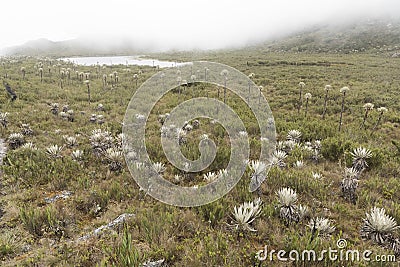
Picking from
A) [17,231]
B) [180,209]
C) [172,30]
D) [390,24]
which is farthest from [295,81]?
[172,30]

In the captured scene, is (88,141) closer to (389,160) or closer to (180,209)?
(180,209)

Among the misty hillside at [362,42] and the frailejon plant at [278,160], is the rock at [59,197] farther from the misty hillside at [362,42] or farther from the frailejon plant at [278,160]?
the misty hillside at [362,42]

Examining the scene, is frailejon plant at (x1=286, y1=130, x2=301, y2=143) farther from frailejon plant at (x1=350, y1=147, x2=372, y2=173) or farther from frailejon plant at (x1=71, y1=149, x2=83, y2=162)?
frailejon plant at (x1=71, y1=149, x2=83, y2=162)

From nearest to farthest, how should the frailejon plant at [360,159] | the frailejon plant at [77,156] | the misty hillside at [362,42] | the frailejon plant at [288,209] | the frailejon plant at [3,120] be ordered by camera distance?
1. the frailejon plant at [288,209]
2. the frailejon plant at [360,159]
3. the frailejon plant at [77,156]
4. the frailejon plant at [3,120]
5. the misty hillside at [362,42]

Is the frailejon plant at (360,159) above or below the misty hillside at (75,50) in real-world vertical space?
below

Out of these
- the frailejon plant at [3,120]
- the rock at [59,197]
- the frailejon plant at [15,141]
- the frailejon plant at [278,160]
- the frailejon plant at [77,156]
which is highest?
the frailejon plant at [3,120]

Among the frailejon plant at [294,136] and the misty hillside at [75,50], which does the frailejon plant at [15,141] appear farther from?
the misty hillside at [75,50]

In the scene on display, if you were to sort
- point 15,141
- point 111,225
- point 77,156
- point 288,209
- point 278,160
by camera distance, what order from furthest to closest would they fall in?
point 15,141 < point 77,156 < point 278,160 < point 288,209 < point 111,225

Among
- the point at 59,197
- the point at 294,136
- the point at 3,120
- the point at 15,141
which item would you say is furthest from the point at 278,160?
the point at 3,120

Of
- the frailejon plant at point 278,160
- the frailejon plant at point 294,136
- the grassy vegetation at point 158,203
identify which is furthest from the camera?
the frailejon plant at point 294,136

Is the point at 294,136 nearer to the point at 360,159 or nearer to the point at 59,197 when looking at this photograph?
the point at 360,159

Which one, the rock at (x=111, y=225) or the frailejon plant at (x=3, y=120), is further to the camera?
the frailejon plant at (x=3, y=120)

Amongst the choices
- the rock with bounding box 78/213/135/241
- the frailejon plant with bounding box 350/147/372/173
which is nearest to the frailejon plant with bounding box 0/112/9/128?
the rock with bounding box 78/213/135/241

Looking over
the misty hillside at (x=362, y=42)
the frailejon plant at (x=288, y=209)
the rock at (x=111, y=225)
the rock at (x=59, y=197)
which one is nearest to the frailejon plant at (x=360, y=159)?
the frailejon plant at (x=288, y=209)
